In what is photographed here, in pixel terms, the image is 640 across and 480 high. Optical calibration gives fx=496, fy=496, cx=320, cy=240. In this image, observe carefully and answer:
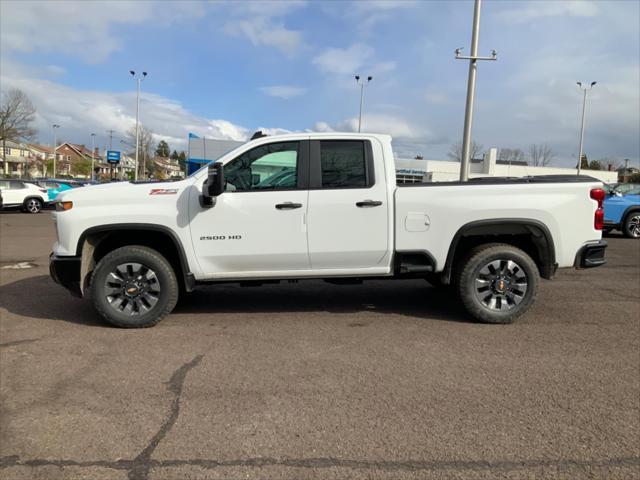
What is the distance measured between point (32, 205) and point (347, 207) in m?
22.0

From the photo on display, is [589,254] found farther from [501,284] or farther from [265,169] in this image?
[265,169]

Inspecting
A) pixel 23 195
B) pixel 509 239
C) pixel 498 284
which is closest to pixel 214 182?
pixel 498 284

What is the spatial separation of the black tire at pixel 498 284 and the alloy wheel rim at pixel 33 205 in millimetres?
22665

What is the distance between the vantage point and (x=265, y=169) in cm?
530

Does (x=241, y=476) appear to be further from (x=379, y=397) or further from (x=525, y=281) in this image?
(x=525, y=281)

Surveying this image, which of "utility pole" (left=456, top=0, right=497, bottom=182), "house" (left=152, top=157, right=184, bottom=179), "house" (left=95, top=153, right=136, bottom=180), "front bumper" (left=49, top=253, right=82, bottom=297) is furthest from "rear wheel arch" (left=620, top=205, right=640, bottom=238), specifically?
"house" (left=95, top=153, right=136, bottom=180)

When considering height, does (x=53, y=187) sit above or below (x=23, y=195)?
above

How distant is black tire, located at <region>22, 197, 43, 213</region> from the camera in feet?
73.8

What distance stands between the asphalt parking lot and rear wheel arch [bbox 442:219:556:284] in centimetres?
66

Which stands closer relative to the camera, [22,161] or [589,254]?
[589,254]

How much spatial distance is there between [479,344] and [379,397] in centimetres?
162

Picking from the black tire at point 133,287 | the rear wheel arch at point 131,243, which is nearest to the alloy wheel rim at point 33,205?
the rear wheel arch at point 131,243

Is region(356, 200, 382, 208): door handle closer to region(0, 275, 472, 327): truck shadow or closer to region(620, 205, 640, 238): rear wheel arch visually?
region(0, 275, 472, 327): truck shadow

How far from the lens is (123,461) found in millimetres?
2809
